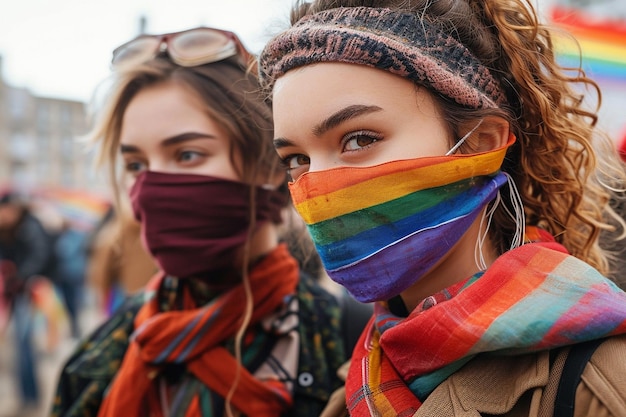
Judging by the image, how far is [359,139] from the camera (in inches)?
61.6

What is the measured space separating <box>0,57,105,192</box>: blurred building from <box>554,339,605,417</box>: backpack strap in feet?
67.1

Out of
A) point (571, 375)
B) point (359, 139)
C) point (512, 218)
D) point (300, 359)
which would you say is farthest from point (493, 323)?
point (300, 359)

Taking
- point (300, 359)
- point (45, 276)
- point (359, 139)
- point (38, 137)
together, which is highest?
point (359, 139)

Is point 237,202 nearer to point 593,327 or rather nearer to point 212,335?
point 212,335

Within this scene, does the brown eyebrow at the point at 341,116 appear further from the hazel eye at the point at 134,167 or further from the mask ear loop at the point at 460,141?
the hazel eye at the point at 134,167

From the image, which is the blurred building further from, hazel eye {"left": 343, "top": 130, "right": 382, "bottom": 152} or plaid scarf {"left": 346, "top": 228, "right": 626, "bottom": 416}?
plaid scarf {"left": 346, "top": 228, "right": 626, "bottom": 416}

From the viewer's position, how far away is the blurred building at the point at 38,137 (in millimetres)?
20609

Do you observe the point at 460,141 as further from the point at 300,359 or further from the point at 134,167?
the point at 134,167

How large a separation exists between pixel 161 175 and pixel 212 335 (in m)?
0.65

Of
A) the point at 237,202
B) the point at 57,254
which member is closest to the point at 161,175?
the point at 237,202

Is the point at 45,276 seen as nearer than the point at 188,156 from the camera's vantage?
No

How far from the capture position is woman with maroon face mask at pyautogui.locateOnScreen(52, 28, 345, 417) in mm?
2264

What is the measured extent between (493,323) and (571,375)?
192 mm

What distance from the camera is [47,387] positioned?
285 inches
